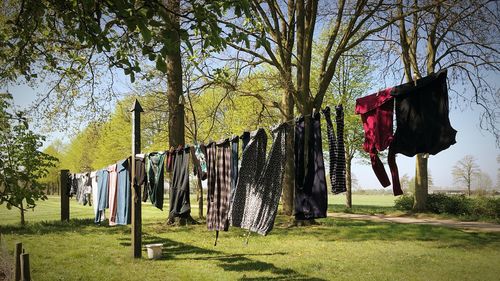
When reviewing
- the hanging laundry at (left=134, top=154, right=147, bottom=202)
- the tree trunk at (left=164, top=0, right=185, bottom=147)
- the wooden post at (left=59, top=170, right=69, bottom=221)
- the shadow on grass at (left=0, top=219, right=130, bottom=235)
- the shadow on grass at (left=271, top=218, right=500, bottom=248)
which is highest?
the tree trunk at (left=164, top=0, right=185, bottom=147)

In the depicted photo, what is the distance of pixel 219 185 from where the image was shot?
718 cm

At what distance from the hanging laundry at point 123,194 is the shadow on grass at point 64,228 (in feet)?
12.2

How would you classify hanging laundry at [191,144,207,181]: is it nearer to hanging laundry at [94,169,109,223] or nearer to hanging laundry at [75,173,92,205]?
hanging laundry at [94,169,109,223]

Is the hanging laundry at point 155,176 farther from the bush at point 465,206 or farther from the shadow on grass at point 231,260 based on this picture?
the bush at point 465,206

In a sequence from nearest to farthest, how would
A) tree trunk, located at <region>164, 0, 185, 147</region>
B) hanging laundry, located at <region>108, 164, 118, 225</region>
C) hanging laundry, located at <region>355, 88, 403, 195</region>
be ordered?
1. hanging laundry, located at <region>355, 88, 403, 195</region>
2. hanging laundry, located at <region>108, 164, 118, 225</region>
3. tree trunk, located at <region>164, 0, 185, 147</region>

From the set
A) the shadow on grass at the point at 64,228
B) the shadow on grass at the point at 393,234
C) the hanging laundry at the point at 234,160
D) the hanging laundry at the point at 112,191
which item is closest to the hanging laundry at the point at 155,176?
the hanging laundry at the point at 112,191

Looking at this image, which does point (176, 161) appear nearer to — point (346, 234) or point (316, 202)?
point (316, 202)

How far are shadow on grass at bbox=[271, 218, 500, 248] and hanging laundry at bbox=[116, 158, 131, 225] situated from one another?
4992 mm

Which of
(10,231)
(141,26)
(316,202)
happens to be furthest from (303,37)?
(10,231)

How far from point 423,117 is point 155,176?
6.75m

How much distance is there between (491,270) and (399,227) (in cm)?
649

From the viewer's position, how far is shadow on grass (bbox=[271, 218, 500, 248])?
11758mm

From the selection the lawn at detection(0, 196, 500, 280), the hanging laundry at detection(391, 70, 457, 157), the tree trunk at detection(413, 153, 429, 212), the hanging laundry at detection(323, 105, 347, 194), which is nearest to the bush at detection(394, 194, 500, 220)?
the tree trunk at detection(413, 153, 429, 212)

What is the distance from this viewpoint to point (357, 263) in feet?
27.2
